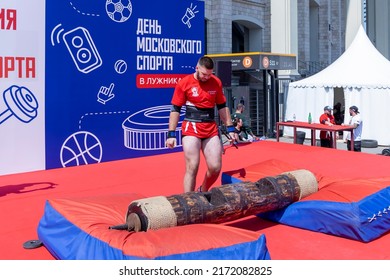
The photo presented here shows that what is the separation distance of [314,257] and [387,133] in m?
12.2

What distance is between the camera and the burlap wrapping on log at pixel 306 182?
5176 mm

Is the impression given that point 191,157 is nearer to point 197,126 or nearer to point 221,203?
point 197,126

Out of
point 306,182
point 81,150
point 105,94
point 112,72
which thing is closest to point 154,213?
point 306,182

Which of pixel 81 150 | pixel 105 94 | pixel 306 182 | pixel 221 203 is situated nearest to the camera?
pixel 221 203

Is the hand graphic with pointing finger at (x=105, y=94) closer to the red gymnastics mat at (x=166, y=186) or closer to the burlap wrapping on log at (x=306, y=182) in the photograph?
the red gymnastics mat at (x=166, y=186)

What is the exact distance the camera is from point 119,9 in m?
9.17

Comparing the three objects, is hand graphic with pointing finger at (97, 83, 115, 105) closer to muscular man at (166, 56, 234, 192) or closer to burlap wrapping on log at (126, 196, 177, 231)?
muscular man at (166, 56, 234, 192)

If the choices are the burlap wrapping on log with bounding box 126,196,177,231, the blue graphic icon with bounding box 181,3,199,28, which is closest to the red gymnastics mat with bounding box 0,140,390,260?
the burlap wrapping on log with bounding box 126,196,177,231

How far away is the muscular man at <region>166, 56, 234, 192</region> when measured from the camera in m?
5.54

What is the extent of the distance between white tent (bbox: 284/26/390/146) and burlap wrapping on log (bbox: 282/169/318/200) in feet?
35.6

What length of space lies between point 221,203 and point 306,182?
119 centimetres

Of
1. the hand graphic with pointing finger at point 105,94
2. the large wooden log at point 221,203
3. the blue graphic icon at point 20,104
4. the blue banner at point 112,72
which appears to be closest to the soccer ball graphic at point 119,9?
the blue banner at point 112,72

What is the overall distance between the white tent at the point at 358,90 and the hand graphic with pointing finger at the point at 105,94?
923 cm

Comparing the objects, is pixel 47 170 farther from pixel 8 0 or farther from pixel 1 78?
pixel 8 0
